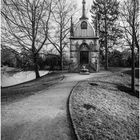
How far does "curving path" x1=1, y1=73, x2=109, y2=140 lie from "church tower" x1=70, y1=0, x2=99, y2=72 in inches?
576

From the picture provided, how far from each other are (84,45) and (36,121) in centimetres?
1776

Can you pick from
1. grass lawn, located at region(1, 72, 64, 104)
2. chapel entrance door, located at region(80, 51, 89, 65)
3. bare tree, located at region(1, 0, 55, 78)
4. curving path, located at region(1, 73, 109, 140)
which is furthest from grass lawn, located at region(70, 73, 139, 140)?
chapel entrance door, located at region(80, 51, 89, 65)

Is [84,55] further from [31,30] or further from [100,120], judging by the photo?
[100,120]

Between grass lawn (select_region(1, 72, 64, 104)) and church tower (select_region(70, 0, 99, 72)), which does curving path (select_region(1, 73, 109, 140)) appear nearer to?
grass lawn (select_region(1, 72, 64, 104))

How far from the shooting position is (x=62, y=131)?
4328mm

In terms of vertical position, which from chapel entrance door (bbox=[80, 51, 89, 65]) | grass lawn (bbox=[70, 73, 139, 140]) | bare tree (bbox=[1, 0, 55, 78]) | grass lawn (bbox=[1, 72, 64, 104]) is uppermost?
bare tree (bbox=[1, 0, 55, 78])

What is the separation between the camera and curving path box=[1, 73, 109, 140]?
412 cm

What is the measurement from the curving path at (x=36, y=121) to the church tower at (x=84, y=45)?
48.0 ft

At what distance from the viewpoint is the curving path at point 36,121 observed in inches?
162

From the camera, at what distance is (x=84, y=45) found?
69.4 feet

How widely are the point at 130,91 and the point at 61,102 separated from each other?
776 cm

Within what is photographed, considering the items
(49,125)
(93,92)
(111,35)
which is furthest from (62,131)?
(111,35)

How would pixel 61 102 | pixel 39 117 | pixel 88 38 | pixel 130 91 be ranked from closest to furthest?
pixel 39 117 < pixel 61 102 < pixel 130 91 < pixel 88 38

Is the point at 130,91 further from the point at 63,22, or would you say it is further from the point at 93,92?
the point at 63,22
